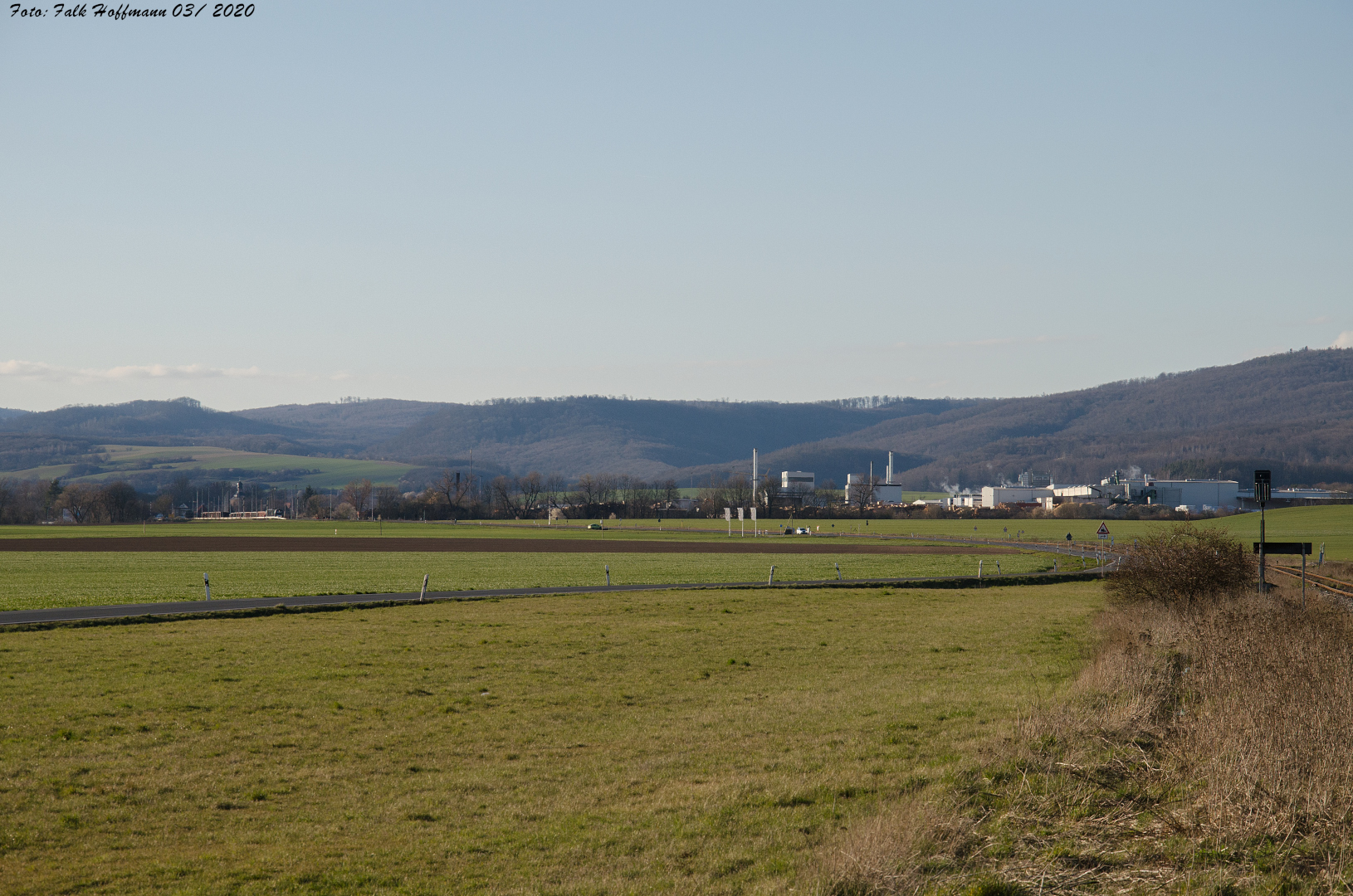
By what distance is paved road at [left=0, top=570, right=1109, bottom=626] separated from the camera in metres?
31.2

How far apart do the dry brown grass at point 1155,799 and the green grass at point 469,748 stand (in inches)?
38.5

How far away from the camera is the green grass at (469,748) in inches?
431

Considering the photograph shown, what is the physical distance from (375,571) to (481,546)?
3387cm

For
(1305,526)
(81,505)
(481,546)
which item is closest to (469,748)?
(481,546)

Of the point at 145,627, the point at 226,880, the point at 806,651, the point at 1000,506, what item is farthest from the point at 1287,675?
the point at 1000,506

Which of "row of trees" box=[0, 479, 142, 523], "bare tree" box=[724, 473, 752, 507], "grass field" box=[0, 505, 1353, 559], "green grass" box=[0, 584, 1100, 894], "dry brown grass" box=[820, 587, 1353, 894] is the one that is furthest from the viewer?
"bare tree" box=[724, 473, 752, 507]

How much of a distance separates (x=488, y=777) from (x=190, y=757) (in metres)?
4.41

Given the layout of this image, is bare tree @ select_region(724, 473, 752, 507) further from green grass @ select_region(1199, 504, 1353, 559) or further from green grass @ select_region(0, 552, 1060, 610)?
green grass @ select_region(0, 552, 1060, 610)

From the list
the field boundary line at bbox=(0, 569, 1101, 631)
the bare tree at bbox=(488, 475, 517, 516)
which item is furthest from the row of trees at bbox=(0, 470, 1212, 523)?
the field boundary line at bbox=(0, 569, 1101, 631)

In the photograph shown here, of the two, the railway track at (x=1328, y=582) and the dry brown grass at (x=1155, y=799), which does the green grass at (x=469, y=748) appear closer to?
the dry brown grass at (x=1155, y=799)

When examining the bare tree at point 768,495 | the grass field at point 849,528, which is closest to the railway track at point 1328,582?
the grass field at point 849,528

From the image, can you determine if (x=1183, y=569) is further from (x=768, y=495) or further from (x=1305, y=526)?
(x=768, y=495)

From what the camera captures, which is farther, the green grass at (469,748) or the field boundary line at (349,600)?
the field boundary line at (349,600)

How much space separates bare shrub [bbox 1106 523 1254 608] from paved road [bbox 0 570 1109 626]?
14.9 metres
